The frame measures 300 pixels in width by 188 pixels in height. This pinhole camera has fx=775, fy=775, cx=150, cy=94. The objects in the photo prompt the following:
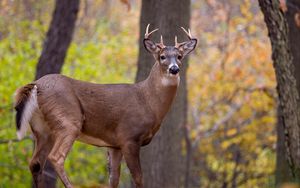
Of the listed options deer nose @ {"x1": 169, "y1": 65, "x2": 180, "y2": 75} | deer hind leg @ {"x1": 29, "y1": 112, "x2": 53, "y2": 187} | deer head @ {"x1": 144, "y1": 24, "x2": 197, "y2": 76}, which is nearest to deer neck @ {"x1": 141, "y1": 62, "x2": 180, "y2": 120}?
deer head @ {"x1": 144, "y1": 24, "x2": 197, "y2": 76}

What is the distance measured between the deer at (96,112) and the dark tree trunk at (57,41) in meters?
4.56

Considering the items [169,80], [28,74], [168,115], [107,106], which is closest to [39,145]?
[107,106]

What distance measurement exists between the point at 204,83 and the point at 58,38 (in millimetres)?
9185

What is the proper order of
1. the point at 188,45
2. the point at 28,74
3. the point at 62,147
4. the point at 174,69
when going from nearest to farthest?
the point at 62,147, the point at 174,69, the point at 188,45, the point at 28,74

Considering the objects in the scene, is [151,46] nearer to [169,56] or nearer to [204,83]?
[169,56]

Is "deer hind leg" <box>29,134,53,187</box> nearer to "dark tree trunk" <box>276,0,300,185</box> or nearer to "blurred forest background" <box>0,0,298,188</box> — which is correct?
"dark tree trunk" <box>276,0,300,185</box>

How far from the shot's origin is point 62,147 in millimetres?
7066

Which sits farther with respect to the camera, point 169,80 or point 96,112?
point 169,80

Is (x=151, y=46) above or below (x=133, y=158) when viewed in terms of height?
above

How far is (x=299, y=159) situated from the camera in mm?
9469

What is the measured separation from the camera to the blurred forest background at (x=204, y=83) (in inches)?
605

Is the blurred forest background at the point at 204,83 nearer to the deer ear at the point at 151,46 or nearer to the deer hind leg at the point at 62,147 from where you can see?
the deer ear at the point at 151,46

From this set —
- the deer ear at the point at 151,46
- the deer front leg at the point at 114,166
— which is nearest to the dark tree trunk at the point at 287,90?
the deer ear at the point at 151,46

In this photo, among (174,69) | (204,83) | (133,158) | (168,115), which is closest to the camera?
(174,69)
